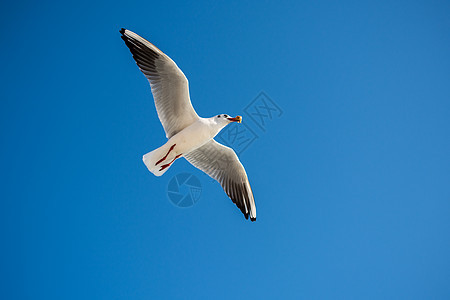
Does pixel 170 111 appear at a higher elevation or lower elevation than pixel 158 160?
higher

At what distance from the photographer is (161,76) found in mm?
5645

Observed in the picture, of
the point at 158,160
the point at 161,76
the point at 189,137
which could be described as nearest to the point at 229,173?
the point at 189,137

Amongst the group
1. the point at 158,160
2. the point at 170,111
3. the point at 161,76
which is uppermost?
the point at 161,76

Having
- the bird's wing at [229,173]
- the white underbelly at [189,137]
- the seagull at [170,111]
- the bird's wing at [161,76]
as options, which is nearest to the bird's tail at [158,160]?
the seagull at [170,111]

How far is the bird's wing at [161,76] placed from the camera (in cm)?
555

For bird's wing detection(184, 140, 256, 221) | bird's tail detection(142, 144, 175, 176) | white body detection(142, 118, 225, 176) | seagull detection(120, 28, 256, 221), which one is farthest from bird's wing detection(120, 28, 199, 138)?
bird's wing detection(184, 140, 256, 221)

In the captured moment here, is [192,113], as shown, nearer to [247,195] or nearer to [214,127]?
[214,127]

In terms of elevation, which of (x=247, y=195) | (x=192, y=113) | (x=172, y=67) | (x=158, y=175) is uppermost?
(x=172, y=67)

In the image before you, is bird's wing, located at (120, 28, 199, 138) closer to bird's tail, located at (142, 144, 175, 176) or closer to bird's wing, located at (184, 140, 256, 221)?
bird's tail, located at (142, 144, 175, 176)

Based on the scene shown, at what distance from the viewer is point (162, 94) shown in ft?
18.8

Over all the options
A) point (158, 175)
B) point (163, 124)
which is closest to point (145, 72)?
point (163, 124)

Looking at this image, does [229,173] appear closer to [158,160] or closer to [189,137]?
[189,137]

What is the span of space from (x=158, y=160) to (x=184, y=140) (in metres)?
0.40

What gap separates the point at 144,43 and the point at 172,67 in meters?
0.46
